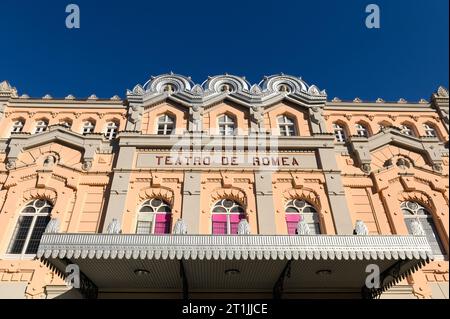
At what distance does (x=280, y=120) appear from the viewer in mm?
18656

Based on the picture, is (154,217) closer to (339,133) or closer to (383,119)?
(339,133)

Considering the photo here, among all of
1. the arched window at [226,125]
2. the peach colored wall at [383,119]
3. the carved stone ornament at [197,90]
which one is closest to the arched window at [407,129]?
the peach colored wall at [383,119]

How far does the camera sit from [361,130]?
18.6m

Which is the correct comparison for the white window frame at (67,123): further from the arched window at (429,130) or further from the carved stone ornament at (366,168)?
the arched window at (429,130)

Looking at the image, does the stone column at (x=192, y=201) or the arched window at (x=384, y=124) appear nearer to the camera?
the stone column at (x=192, y=201)

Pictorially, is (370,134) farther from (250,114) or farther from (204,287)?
(204,287)

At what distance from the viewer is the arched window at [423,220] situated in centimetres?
1462

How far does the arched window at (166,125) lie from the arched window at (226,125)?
231 cm

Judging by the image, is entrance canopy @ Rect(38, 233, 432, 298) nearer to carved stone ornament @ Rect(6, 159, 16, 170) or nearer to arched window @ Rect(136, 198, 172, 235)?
arched window @ Rect(136, 198, 172, 235)

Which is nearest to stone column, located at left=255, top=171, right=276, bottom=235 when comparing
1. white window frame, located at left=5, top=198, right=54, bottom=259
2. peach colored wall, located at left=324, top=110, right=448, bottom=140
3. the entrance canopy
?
the entrance canopy

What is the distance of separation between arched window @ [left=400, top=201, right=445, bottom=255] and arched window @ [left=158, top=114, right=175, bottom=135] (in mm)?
10771

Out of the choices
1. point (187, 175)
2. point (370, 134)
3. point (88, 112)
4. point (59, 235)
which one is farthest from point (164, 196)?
point (370, 134)

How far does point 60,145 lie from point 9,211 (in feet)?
12.0

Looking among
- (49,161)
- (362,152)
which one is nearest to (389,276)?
(362,152)
